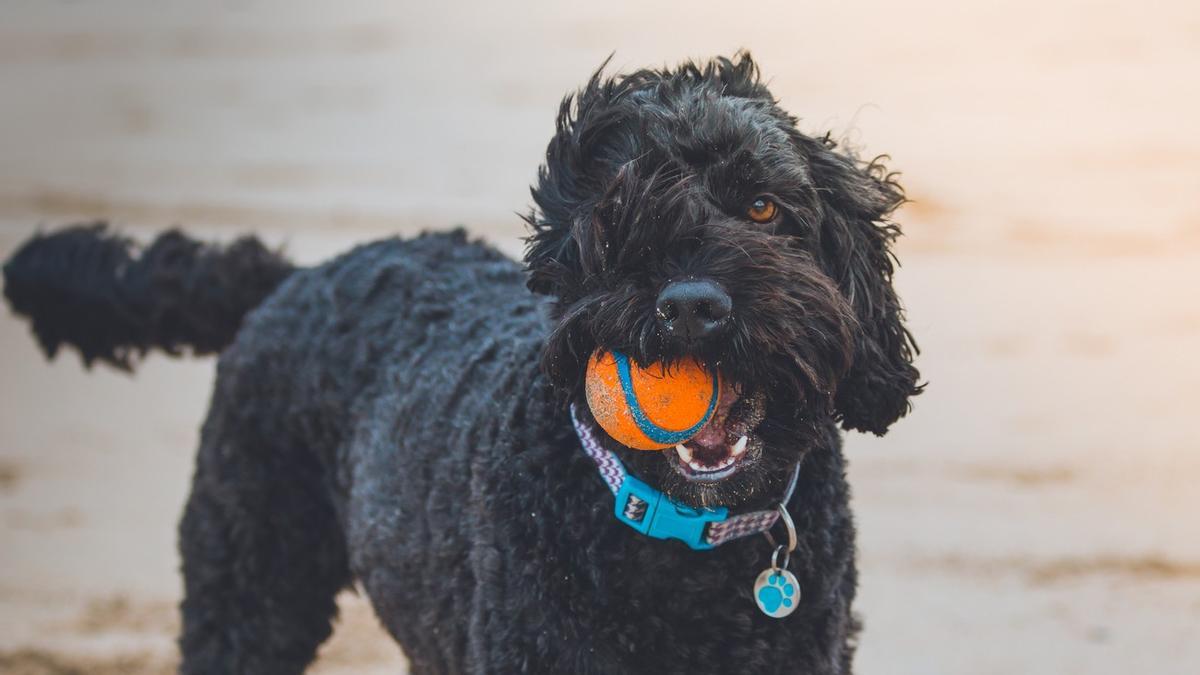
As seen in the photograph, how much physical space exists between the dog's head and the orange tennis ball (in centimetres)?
4

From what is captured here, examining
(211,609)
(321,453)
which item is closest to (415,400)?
(321,453)

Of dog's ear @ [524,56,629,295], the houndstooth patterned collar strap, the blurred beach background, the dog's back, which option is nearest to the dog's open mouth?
the houndstooth patterned collar strap

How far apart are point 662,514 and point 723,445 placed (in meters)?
0.21

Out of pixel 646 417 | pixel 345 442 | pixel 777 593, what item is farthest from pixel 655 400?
pixel 345 442

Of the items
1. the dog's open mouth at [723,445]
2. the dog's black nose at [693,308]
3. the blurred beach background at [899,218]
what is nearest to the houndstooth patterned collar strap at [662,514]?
the dog's open mouth at [723,445]

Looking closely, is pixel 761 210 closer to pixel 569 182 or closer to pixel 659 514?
pixel 569 182

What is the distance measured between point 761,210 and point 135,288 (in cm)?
280

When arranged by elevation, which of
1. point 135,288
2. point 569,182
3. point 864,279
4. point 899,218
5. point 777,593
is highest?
point 899,218

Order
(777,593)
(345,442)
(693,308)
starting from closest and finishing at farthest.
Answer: (693,308) < (777,593) < (345,442)

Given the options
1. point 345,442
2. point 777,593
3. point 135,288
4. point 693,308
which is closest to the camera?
point 693,308

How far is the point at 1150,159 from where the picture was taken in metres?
9.68

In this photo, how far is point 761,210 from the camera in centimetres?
338

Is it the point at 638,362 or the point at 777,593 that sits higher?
the point at 638,362

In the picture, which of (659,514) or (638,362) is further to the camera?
(659,514)
